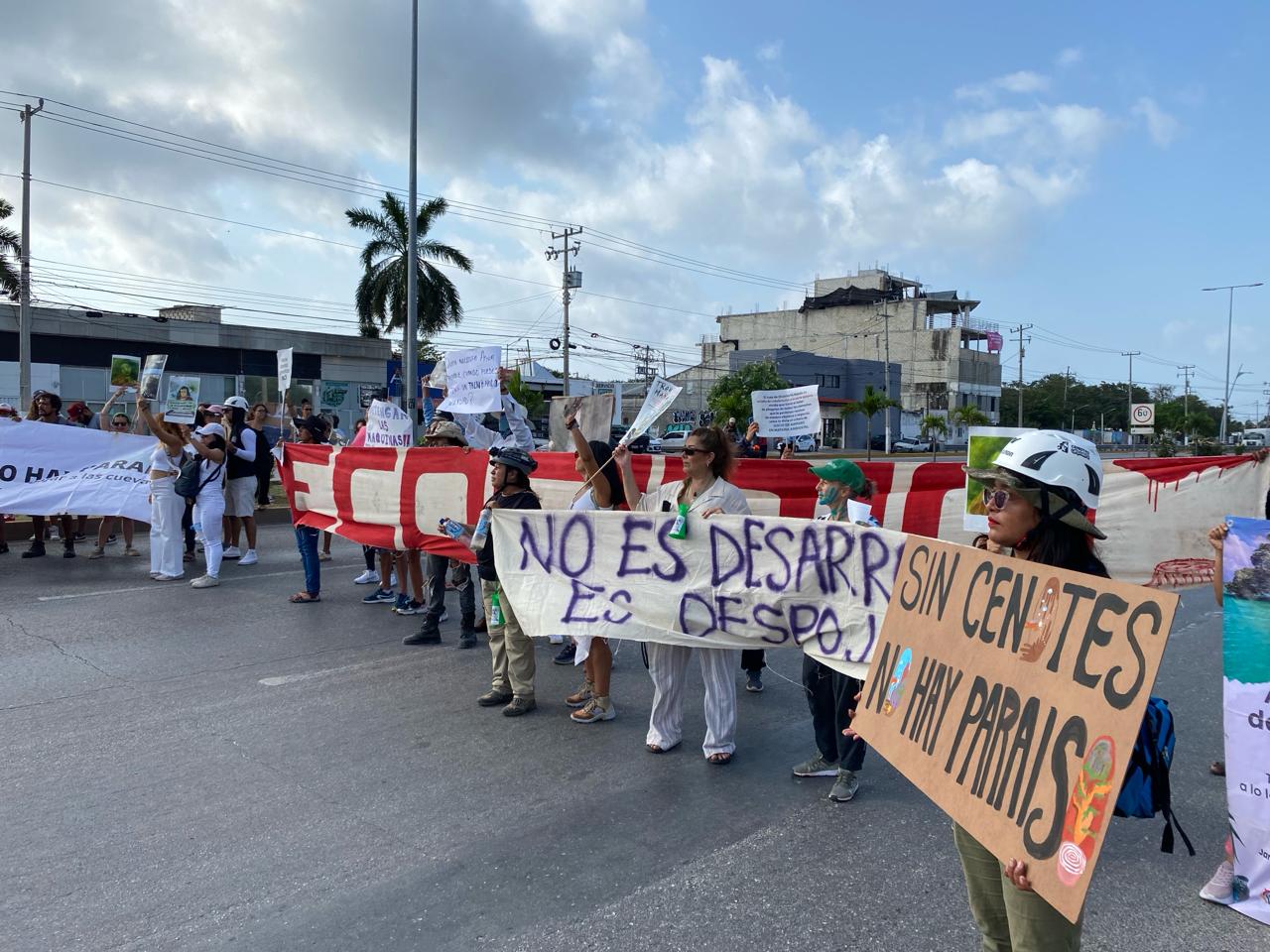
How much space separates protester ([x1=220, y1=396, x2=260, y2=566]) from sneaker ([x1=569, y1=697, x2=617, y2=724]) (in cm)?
683

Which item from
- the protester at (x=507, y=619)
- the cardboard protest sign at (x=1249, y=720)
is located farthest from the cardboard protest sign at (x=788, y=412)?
the cardboard protest sign at (x=1249, y=720)

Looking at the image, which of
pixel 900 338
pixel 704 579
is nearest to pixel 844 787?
pixel 704 579

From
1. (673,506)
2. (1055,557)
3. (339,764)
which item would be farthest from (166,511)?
(1055,557)

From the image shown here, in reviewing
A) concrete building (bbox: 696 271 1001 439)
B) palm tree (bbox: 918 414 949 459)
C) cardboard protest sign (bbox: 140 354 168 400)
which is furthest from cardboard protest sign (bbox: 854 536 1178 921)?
concrete building (bbox: 696 271 1001 439)

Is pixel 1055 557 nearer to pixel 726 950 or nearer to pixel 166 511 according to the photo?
pixel 726 950

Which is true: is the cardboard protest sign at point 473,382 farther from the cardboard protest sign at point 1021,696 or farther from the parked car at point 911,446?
the parked car at point 911,446

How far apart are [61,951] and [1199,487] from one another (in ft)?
26.9

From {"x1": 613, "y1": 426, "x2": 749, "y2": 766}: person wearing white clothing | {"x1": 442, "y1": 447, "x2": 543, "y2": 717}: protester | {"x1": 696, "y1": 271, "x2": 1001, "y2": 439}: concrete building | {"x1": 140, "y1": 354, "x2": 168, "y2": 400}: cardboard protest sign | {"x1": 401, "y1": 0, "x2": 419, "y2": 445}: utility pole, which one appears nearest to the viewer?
{"x1": 613, "y1": 426, "x2": 749, "y2": 766}: person wearing white clothing

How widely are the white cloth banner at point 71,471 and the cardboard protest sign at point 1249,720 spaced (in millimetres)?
10730

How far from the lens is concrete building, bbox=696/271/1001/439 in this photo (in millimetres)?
92312

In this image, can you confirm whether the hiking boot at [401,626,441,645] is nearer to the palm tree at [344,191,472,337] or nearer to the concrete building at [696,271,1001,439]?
the palm tree at [344,191,472,337]

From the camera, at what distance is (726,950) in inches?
122

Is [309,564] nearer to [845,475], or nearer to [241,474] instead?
[241,474]

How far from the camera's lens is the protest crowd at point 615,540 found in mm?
2395
